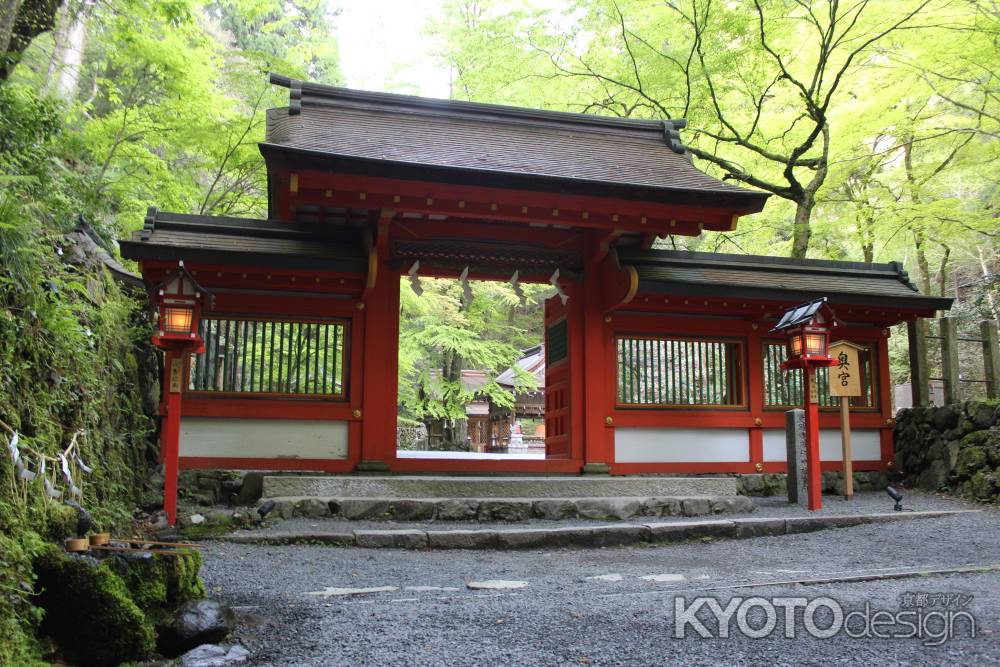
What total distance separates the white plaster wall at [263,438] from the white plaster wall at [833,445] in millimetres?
5391

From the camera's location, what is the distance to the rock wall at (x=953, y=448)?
8383 millimetres

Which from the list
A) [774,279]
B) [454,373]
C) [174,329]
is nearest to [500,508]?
[174,329]

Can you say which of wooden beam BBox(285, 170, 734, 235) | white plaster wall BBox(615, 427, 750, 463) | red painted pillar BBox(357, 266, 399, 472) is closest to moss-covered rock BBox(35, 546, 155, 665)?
wooden beam BBox(285, 170, 734, 235)

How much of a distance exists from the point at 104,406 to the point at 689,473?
636 cm

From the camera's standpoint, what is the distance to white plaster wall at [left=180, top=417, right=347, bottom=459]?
720 cm

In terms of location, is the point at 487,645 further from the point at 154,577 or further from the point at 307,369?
the point at 307,369

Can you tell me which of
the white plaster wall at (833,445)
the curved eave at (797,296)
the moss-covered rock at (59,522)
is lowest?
the moss-covered rock at (59,522)

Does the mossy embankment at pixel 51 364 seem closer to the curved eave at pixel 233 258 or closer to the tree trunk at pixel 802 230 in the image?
the curved eave at pixel 233 258

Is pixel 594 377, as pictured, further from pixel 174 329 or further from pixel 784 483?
pixel 174 329

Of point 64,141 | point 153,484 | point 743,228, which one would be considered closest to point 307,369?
point 153,484

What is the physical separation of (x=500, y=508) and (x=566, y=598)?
2.96 meters

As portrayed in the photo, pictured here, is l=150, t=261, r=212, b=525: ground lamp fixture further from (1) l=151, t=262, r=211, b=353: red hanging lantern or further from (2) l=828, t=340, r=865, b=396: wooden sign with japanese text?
(2) l=828, t=340, r=865, b=396: wooden sign with japanese text

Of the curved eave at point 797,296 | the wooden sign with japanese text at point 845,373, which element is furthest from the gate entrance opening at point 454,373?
the wooden sign with japanese text at point 845,373
